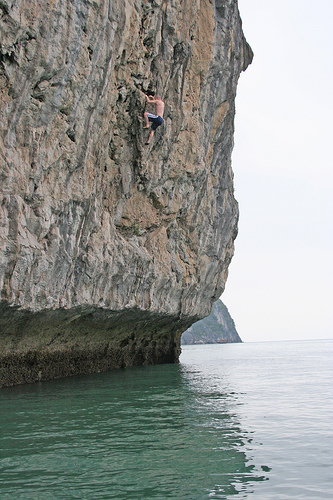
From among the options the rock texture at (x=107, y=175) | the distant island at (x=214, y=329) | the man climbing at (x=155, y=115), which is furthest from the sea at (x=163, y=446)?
the distant island at (x=214, y=329)

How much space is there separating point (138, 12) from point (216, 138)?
27.3 feet

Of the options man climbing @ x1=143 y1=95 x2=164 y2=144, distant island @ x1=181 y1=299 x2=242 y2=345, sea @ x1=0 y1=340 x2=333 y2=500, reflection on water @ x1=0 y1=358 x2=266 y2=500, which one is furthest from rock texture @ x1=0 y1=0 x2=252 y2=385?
distant island @ x1=181 y1=299 x2=242 y2=345

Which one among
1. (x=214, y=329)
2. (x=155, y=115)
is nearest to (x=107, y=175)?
(x=155, y=115)

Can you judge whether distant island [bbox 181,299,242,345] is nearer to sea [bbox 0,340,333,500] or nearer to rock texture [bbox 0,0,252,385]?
rock texture [bbox 0,0,252,385]

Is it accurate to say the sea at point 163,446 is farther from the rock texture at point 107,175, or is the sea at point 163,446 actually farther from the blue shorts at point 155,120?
the blue shorts at point 155,120

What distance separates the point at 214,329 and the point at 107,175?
462 feet

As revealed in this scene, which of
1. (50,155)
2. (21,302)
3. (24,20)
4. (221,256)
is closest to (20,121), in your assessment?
(50,155)

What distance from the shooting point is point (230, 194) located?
24.2 m

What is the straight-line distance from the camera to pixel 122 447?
22.0ft

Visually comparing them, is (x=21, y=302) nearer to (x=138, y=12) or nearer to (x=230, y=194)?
(x=138, y=12)

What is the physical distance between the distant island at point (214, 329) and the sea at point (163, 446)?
137 m

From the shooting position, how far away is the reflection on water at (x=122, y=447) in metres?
5.16

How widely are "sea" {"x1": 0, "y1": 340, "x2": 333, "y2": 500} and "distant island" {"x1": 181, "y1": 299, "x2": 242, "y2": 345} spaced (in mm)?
137493

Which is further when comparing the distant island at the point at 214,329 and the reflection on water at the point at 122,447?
the distant island at the point at 214,329
